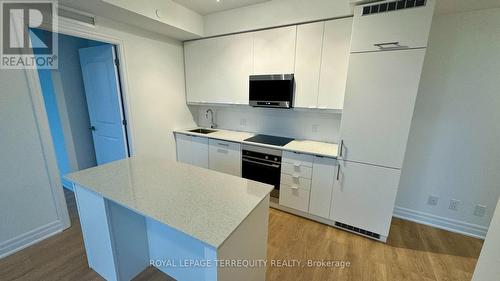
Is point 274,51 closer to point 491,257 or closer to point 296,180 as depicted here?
point 296,180

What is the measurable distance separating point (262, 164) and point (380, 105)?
58.3 inches

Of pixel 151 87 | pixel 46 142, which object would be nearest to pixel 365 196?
pixel 151 87

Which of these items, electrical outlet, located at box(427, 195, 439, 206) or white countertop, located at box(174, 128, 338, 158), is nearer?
white countertop, located at box(174, 128, 338, 158)

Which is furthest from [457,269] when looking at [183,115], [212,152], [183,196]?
[183,115]

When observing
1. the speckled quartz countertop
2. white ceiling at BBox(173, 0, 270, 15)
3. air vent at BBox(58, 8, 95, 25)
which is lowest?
the speckled quartz countertop

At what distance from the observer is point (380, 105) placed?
192 centimetres

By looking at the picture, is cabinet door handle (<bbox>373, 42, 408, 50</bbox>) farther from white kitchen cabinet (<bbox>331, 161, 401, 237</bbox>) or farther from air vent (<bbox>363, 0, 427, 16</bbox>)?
white kitchen cabinet (<bbox>331, 161, 401, 237</bbox>)

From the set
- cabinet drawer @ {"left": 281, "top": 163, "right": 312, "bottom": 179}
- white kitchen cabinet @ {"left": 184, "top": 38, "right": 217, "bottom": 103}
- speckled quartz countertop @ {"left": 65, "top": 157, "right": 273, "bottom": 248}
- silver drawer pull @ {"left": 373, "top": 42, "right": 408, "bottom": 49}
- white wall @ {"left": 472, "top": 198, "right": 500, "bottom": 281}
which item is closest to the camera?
white wall @ {"left": 472, "top": 198, "right": 500, "bottom": 281}

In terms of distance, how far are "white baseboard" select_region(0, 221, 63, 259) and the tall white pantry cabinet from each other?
10.3 feet

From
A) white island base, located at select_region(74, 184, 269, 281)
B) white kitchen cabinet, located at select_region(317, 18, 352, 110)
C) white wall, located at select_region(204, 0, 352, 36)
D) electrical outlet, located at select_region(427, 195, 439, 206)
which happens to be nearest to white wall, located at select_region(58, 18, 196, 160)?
white wall, located at select_region(204, 0, 352, 36)

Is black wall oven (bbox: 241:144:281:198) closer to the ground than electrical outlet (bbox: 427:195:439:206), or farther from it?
farther from it

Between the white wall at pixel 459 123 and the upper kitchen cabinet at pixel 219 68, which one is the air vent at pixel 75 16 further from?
the white wall at pixel 459 123

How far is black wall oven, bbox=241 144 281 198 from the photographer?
2579mm

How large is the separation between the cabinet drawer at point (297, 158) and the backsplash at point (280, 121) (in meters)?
0.57
